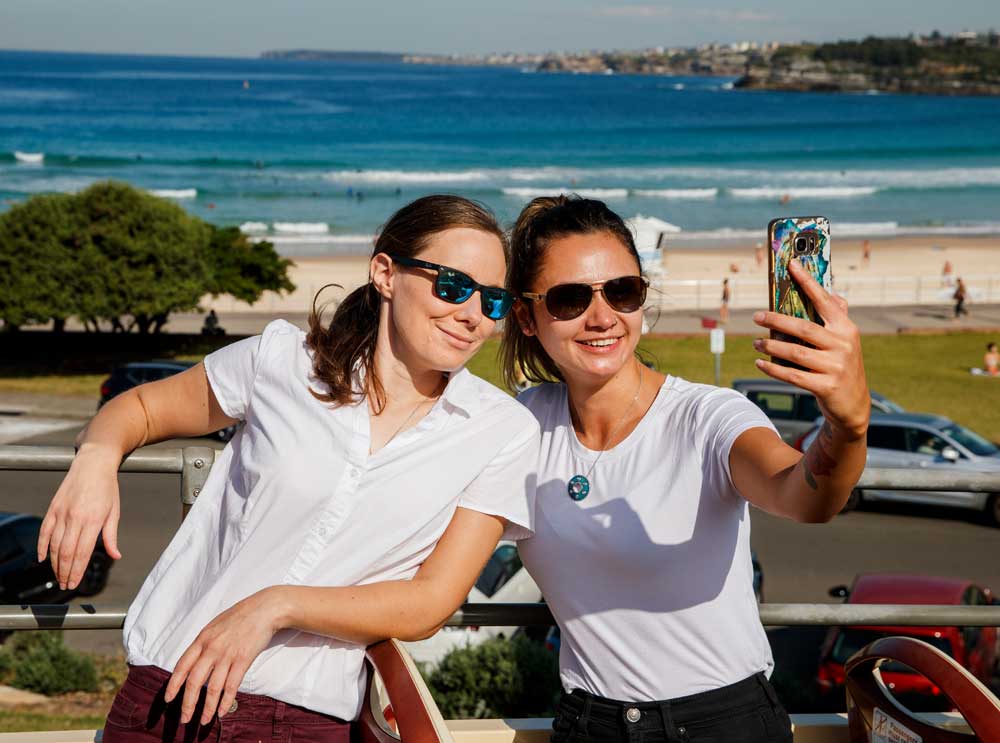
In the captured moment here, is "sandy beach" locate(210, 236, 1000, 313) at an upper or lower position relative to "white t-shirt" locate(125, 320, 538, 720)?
lower

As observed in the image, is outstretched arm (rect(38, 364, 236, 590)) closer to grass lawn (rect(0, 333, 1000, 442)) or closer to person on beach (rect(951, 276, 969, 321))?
grass lawn (rect(0, 333, 1000, 442))

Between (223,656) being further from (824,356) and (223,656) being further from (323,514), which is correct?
(824,356)

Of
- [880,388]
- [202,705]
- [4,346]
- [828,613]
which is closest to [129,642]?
[202,705]

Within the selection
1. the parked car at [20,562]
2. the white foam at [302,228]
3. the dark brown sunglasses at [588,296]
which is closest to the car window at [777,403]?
the parked car at [20,562]

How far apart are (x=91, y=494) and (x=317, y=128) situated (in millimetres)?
112503

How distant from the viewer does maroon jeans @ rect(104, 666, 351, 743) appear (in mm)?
2352

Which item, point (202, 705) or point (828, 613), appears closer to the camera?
point (202, 705)

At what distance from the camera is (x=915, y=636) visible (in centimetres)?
858

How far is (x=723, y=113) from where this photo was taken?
139m

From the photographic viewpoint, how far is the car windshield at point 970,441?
56.7ft

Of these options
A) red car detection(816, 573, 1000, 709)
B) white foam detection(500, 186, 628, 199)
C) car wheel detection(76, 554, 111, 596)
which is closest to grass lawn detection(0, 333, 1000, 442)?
car wheel detection(76, 554, 111, 596)

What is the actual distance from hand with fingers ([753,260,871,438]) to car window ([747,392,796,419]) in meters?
18.3

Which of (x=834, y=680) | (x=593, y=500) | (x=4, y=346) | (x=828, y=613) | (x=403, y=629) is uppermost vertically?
(x=593, y=500)

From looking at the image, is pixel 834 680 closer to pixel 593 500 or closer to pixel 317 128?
pixel 593 500
